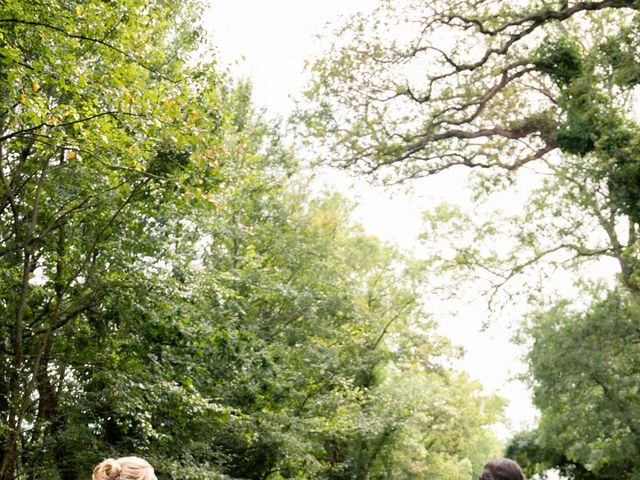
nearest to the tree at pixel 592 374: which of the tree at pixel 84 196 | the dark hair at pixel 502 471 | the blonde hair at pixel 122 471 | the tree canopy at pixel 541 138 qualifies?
the tree canopy at pixel 541 138

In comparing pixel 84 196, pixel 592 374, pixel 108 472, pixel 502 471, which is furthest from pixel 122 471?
pixel 592 374

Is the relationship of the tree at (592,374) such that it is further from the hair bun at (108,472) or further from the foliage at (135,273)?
the hair bun at (108,472)

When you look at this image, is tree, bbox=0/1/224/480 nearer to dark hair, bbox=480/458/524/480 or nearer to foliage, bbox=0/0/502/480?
foliage, bbox=0/0/502/480

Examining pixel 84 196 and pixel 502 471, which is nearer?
pixel 502 471

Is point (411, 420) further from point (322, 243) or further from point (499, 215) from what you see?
point (499, 215)

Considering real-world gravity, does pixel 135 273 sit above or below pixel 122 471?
above

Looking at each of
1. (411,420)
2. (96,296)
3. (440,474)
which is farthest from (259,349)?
(440,474)

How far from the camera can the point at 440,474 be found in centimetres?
3516

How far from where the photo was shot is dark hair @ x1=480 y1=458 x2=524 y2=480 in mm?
3754

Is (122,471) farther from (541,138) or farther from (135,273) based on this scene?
(541,138)

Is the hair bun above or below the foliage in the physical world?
below

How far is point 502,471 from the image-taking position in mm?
Result: 3777

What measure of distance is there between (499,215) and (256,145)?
7.59m

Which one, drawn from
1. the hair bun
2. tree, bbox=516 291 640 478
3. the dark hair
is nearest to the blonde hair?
the hair bun
